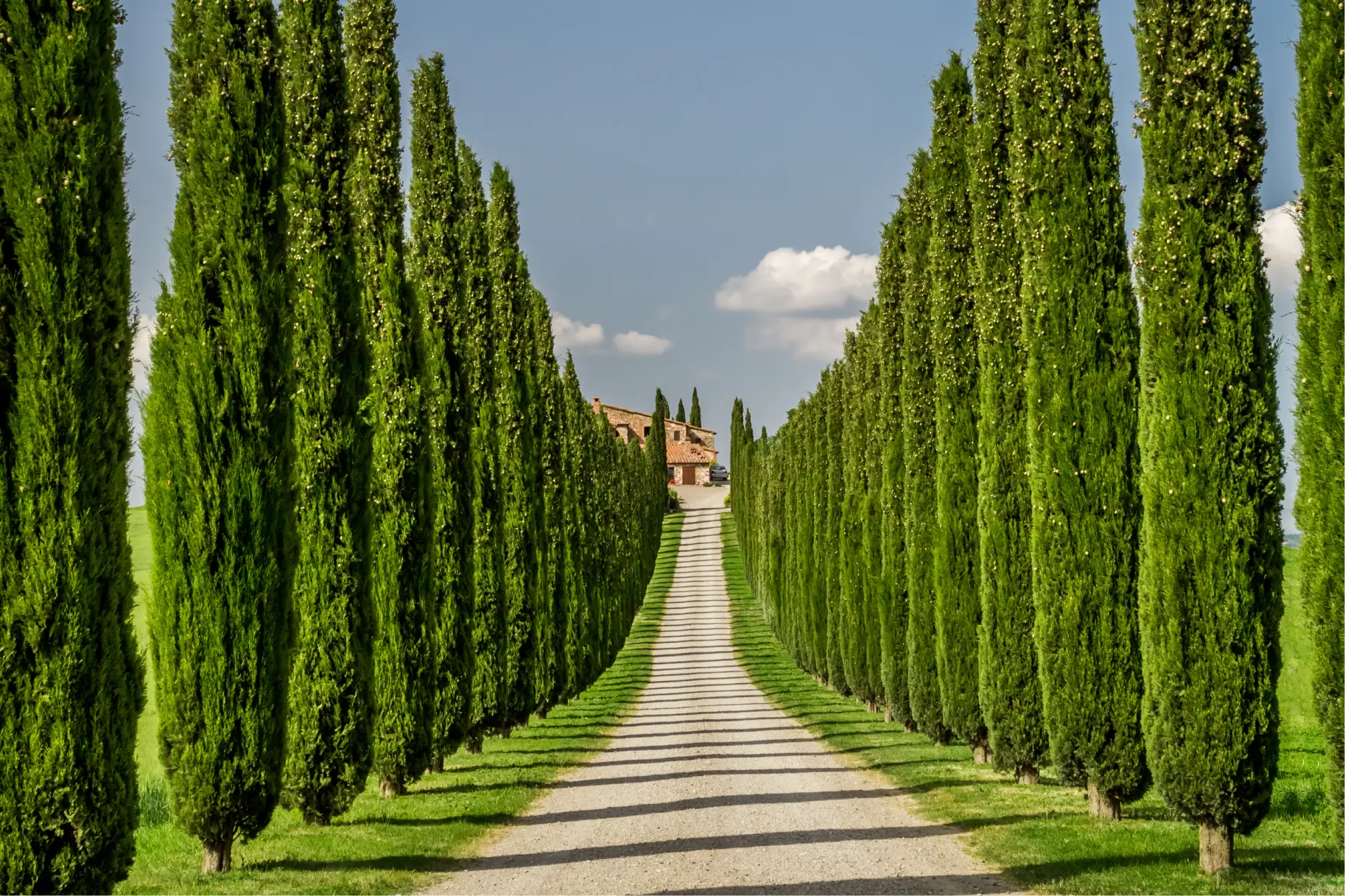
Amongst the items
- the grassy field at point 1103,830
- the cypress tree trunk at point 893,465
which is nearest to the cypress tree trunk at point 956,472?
the grassy field at point 1103,830

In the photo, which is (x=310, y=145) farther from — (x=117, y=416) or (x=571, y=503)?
(x=571, y=503)

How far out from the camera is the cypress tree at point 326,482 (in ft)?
38.9

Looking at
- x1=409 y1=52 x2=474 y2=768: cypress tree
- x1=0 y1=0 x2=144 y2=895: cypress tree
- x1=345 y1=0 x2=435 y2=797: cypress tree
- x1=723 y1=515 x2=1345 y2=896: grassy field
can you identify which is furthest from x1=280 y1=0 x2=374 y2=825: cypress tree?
x1=723 y1=515 x2=1345 y2=896: grassy field

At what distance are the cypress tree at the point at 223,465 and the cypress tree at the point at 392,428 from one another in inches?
164

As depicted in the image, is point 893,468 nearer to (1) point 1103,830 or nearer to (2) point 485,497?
(2) point 485,497

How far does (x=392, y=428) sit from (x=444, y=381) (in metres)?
2.98

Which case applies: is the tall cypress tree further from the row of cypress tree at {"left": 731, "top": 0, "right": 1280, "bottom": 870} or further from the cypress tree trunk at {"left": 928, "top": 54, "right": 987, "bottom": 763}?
the cypress tree trunk at {"left": 928, "top": 54, "right": 987, "bottom": 763}

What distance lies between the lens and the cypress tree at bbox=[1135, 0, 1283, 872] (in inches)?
333

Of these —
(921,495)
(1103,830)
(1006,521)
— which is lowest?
(1103,830)

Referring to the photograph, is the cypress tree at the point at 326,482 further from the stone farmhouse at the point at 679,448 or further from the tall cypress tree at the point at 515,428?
the stone farmhouse at the point at 679,448

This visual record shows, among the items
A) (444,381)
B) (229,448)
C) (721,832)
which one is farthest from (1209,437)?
(444,381)

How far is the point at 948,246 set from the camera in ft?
53.3

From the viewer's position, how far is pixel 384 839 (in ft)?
36.7

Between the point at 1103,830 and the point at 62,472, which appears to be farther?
the point at 1103,830
